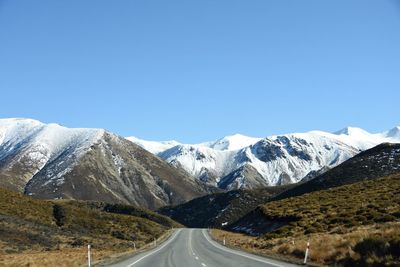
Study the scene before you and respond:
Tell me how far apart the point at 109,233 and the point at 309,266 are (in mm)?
65104

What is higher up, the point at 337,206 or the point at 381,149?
the point at 381,149

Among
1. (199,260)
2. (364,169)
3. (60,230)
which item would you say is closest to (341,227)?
(199,260)

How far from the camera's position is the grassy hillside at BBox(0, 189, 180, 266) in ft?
186

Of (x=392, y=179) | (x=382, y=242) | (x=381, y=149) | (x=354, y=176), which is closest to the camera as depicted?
(x=382, y=242)

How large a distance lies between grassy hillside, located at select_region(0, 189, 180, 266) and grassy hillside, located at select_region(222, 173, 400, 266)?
16.2m

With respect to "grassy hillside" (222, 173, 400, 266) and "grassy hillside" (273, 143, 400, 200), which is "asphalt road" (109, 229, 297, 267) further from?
"grassy hillside" (273, 143, 400, 200)

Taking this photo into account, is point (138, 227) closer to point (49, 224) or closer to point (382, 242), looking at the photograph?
point (49, 224)

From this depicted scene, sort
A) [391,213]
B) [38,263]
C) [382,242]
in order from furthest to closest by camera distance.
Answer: [391,213]
[38,263]
[382,242]

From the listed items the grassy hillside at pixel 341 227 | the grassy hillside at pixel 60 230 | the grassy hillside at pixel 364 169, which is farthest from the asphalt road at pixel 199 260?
the grassy hillside at pixel 364 169

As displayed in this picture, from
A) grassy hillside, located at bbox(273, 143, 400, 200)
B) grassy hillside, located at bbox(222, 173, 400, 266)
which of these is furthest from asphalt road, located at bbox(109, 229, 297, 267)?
grassy hillside, located at bbox(273, 143, 400, 200)

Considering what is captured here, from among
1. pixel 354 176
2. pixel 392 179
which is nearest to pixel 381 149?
pixel 354 176

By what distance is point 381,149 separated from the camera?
150 meters

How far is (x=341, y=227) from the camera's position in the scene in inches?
1832

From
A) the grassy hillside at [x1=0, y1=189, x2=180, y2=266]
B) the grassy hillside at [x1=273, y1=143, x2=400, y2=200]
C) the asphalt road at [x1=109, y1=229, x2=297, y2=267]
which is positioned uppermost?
the grassy hillside at [x1=273, y1=143, x2=400, y2=200]
